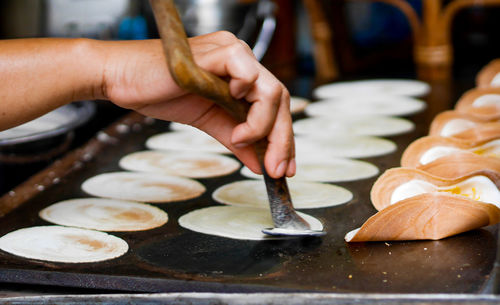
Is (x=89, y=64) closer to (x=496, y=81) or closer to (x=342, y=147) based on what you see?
(x=342, y=147)

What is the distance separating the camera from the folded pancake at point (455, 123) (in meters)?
1.73

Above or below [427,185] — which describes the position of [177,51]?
above

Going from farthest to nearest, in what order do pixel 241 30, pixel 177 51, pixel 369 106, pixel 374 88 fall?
pixel 241 30, pixel 374 88, pixel 369 106, pixel 177 51

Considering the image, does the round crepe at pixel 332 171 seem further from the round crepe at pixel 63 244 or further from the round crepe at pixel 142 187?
the round crepe at pixel 63 244

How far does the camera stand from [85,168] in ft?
5.64

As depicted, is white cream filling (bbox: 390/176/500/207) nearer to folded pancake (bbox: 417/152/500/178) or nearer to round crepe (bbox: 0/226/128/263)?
folded pancake (bbox: 417/152/500/178)

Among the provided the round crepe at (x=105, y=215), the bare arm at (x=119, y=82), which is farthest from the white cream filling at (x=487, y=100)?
the round crepe at (x=105, y=215)

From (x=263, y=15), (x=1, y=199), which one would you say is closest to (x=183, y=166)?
(x=1, y=199)

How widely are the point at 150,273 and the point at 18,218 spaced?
46 centimetres

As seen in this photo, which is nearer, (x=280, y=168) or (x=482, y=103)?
(x=280, y=168)

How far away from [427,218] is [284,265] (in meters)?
0.27

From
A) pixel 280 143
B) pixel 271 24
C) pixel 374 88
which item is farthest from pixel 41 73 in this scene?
pixel 271 24

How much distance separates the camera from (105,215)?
1.35m

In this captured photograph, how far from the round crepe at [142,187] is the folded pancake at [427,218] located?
1.66 ft
